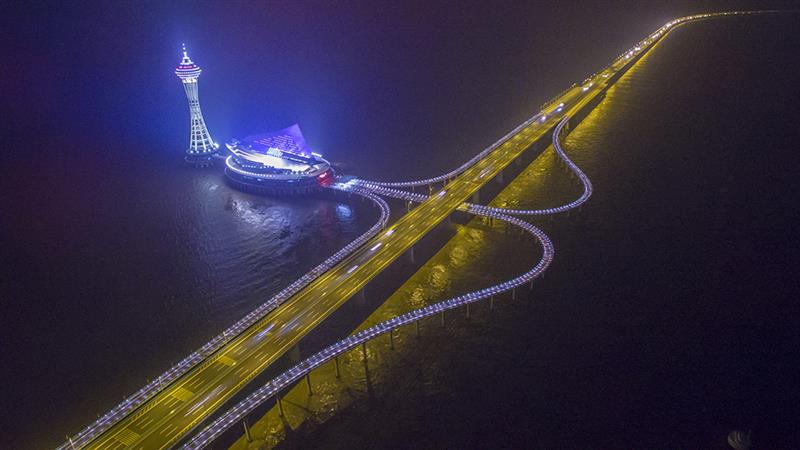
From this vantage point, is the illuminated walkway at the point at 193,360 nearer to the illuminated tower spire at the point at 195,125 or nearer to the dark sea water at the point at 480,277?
the dark sea water at the point at 480,277

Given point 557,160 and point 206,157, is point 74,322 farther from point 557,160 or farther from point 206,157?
point 557,160

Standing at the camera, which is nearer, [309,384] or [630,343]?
[309,384]

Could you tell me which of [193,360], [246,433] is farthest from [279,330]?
[246,433]

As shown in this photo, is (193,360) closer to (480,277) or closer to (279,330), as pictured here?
(279,330)

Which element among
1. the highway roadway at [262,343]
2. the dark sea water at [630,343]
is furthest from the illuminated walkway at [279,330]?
the dark sea water at [630,343]

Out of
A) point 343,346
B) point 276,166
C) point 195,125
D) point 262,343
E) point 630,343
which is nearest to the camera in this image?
point 343,346

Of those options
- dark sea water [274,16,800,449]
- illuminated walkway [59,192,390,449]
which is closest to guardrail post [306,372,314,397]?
dark sea water [274,16,800,449]

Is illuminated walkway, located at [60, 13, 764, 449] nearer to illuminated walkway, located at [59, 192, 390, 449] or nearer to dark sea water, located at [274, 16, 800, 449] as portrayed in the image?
illuminated walkway, located at [59, 192, 390, 449]
